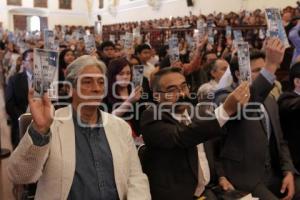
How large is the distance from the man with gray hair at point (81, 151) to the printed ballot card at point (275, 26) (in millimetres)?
1108

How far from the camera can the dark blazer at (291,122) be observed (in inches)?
126

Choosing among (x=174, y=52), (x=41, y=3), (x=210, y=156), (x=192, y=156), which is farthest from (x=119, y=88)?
(x=41, y=3)

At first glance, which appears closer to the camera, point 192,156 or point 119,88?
point 192,156

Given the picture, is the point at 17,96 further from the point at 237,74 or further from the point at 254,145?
the point at 254,145

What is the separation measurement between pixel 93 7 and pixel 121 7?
625cm

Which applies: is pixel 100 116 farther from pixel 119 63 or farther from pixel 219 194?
pixel 119 63

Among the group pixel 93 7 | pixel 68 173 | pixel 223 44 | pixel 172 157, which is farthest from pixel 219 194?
pixel 93 7

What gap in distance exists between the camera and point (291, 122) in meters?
3.23

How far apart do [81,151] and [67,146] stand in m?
0.09

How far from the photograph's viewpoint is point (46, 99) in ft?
6.26

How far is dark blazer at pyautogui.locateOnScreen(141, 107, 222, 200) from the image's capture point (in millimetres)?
2264

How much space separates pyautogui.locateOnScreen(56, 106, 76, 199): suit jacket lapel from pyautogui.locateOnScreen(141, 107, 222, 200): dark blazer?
448 millimetres

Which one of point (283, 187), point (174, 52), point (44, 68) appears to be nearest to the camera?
point (44, 68)

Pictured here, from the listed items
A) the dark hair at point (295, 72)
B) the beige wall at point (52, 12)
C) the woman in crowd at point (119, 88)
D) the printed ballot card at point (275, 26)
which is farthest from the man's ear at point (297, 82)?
the beige wall at point (52, 12)
